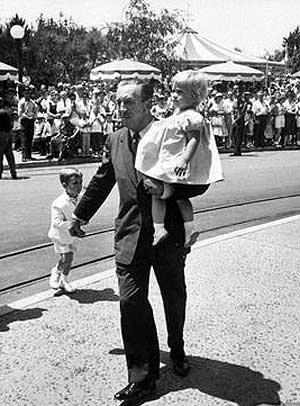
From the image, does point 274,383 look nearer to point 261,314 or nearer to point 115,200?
point 261,314

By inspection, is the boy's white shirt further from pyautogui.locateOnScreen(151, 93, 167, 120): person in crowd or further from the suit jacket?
pyautogui.locateOnScreen(151, 93, 167, 120): person in crowd

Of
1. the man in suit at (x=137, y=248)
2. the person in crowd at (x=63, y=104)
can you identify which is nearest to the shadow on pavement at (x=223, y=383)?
the man in suit at (x=137, y=248)

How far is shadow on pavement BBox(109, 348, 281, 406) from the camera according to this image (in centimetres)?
412

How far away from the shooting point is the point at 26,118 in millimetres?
17531

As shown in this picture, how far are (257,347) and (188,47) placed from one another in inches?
1204

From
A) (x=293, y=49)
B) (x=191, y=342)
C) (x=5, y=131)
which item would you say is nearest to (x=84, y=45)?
(x=293, y=49)

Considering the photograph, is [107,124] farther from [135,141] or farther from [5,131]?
[135,141]

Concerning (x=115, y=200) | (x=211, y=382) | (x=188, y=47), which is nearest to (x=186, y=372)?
(x=211, y=382)

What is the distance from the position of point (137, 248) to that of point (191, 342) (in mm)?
1177

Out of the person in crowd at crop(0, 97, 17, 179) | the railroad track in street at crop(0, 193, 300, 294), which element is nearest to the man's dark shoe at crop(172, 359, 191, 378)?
the railroad track in street at crop(0, 193, 300, 294)

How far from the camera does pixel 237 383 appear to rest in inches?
170

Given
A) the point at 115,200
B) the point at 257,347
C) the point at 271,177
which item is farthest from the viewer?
the point at 271,177

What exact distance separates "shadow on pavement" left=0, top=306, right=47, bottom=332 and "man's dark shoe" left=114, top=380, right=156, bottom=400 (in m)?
1.51

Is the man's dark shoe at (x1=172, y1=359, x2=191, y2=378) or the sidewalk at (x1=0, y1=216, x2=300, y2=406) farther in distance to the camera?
the man's dark shoe at (x1=172, y1=359, x2=191, y2=378)
